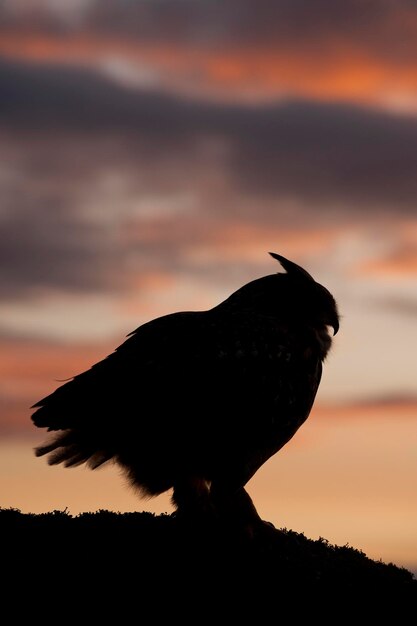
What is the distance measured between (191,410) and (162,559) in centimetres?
170

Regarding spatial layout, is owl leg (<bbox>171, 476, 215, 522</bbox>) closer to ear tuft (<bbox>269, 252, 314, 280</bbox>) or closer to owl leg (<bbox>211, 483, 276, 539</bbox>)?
owl leg (<bbox>211, 483, 276, 539</bbox>)

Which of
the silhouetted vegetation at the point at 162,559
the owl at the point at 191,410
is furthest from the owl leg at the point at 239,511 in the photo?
the silhouetted vegetation at the point at 162,559

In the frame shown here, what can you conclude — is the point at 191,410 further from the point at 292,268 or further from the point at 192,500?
the point at 292,268

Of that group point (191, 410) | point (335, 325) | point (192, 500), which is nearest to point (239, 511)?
point (192, 500)

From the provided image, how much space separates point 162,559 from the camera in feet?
43.2

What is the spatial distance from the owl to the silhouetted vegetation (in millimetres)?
354

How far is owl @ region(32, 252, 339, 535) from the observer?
13.1m

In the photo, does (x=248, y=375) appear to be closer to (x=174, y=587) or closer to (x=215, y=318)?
(x=215, y=318)

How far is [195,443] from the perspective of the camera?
13203 millimetres

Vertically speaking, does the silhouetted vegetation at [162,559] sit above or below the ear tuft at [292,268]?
below

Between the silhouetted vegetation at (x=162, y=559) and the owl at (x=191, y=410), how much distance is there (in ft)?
1.16

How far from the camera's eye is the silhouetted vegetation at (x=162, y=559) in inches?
503

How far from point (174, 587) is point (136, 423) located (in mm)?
1843

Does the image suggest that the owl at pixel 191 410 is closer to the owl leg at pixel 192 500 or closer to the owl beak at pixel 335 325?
the owl leg at pixel 192 500
